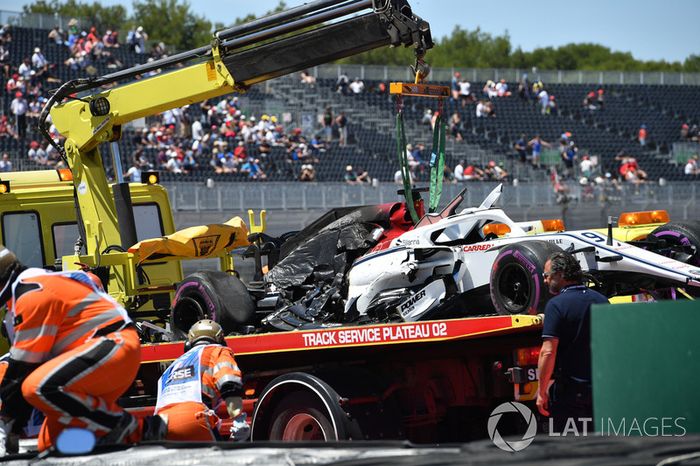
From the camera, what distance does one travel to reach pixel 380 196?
2511cm

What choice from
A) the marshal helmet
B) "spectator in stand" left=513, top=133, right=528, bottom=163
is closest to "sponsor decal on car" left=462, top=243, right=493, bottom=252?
the marshal helmet

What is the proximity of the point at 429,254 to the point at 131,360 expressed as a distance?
3.60 m

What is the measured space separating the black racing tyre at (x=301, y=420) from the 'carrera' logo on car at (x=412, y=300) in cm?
127

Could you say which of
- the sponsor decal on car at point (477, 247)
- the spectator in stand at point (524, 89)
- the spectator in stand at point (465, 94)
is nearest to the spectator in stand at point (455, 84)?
the spectator in stand at point (465, 94)

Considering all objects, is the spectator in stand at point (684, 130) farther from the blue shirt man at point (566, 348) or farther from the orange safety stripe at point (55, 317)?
the orange safety stripe at point (55, 317)

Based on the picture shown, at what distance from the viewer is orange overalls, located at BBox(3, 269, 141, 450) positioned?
19.3 ft

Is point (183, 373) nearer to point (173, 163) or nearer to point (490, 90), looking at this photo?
point (173, 163)

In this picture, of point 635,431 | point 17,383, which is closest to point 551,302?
point 635,431

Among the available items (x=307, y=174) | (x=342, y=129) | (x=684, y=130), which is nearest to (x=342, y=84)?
(x=342, y=129)

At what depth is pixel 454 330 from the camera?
764 cm

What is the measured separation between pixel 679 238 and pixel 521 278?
7.11 feet

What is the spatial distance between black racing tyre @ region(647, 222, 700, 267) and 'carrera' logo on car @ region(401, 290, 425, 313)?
2.15 metres

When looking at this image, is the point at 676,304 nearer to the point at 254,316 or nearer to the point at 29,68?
the point at 254,316

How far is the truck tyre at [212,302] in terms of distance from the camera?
32.7 ft
